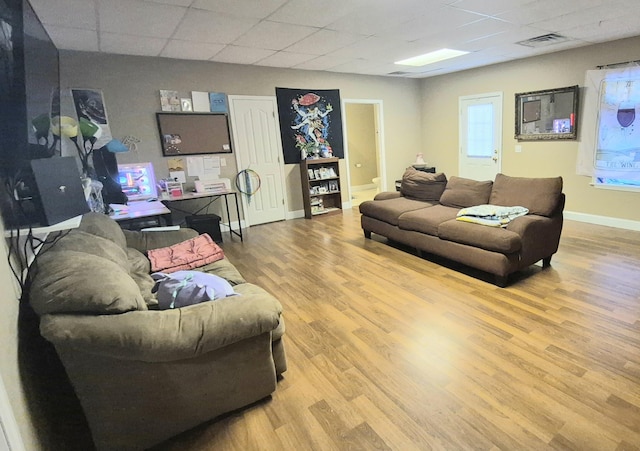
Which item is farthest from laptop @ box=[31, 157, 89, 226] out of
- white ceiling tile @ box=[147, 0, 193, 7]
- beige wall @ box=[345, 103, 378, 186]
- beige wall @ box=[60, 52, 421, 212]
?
beige wall @ box=[345, 103, 378, 186]

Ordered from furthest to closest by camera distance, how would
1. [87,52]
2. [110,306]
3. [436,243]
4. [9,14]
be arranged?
[87,52]
[436,243]
[9,14]
[110,306]

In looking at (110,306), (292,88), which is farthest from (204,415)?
(292,88)

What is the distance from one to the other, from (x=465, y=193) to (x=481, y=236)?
3.52ft

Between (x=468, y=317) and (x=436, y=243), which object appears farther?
(x=436, y=243)

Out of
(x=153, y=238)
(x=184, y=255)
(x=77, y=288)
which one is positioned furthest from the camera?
(x=153, y=238)

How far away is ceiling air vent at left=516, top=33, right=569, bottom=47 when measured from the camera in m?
4.16

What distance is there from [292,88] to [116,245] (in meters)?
4.31

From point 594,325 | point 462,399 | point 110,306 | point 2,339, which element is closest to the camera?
point 2,339

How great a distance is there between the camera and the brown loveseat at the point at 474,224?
2.97 m

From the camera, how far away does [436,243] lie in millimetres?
3529

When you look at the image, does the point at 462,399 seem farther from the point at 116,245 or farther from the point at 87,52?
the point at 87,52

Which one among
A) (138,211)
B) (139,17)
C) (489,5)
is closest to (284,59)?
(139,17)

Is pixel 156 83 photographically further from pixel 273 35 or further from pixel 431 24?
pixel 431 24

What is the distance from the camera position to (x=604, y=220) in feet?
15.7
